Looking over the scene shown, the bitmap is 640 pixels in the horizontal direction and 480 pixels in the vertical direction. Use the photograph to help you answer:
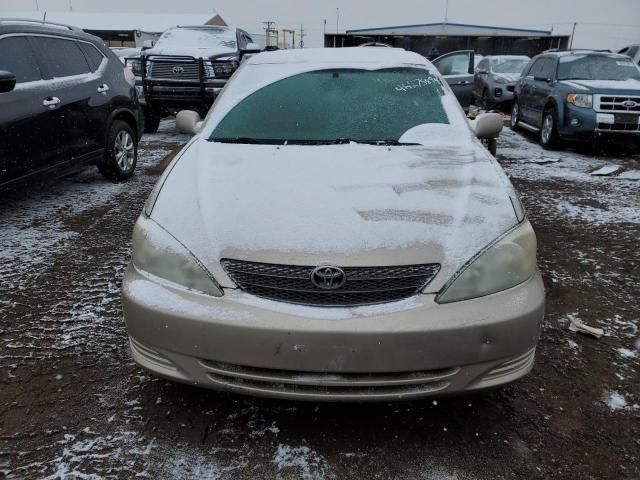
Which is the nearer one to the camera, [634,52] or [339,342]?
[339,342]

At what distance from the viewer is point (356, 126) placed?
3.22m

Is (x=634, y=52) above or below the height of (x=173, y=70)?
above

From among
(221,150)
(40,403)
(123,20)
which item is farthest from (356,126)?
(123,20)

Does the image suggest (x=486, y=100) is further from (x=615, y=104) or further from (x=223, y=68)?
(x=223, y=68)

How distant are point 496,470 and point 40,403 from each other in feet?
6.50

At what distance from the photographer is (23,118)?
4523 millimetres

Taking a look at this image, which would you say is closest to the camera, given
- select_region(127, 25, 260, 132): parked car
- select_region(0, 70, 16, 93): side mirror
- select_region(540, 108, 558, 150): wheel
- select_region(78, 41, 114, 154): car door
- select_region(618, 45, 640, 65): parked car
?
select_region(0, 70, 16, 93): side mirror

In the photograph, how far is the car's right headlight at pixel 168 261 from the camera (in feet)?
6.63

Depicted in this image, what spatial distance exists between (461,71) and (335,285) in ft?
32.1

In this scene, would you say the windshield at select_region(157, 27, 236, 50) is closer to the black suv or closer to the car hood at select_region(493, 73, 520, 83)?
the black suv

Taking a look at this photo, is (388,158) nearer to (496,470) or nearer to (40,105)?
(496,470)

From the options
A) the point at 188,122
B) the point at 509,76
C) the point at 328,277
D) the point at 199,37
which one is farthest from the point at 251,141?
the point at 509,76

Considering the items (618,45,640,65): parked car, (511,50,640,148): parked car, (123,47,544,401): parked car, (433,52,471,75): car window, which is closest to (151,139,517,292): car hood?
(123,47,544,401): parked car

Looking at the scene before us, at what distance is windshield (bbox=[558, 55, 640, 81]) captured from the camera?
912 centimetres
